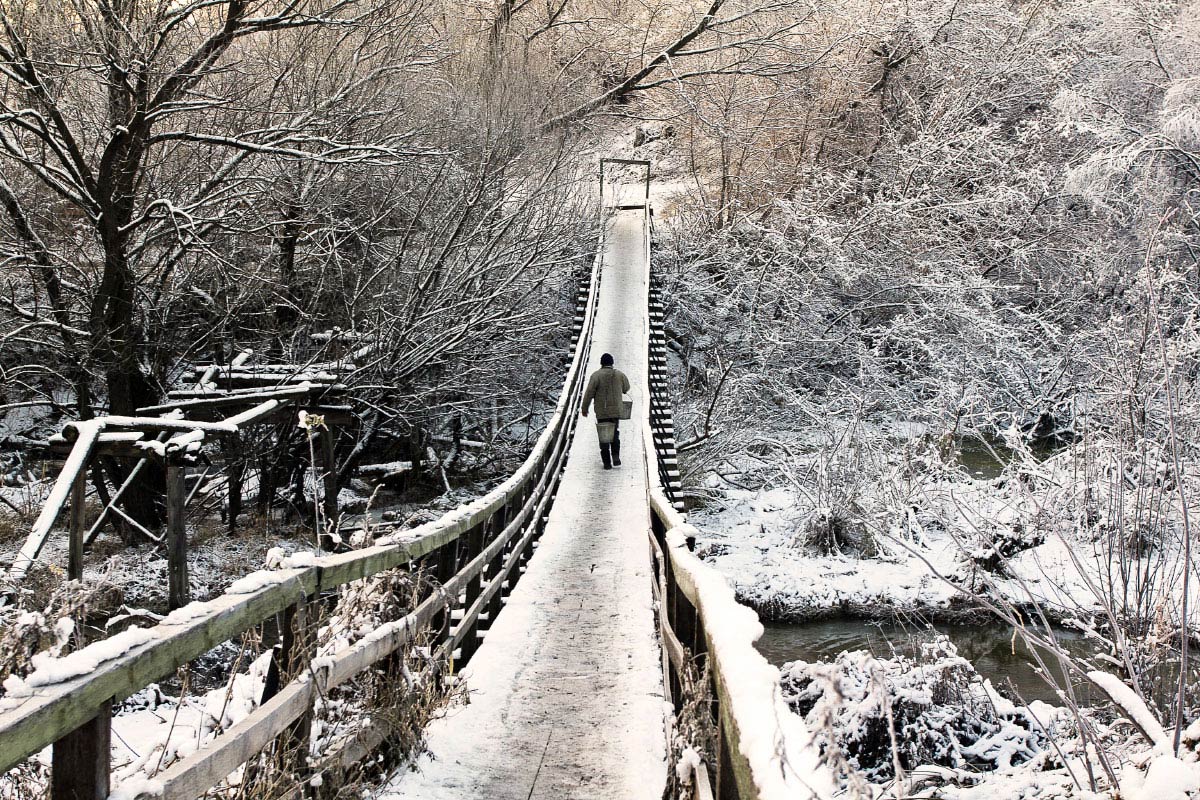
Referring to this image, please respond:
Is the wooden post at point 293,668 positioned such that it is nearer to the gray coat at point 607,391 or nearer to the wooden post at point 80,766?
the wooden post at point 80,766

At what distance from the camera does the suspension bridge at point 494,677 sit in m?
2.00

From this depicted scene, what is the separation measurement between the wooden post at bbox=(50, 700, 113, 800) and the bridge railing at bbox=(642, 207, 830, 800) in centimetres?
136

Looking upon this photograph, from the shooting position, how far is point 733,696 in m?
2.32

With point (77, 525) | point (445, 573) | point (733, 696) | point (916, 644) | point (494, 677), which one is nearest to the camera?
point (733, 696)

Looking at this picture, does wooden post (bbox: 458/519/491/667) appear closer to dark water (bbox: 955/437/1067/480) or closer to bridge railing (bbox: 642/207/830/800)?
bridge railing (bbox: 642/207/830/800)

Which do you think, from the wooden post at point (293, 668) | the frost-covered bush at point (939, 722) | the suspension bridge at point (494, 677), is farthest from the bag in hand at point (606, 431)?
the wooden post at point (293, 668)

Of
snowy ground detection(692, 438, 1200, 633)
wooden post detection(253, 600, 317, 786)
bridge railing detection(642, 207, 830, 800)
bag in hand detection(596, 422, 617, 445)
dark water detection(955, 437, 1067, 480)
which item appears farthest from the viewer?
dark water detection(955, 437, 1067, 480)

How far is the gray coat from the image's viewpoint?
13.1 metres

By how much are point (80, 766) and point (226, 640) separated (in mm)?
1179

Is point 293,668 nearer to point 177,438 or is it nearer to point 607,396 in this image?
point 177,438

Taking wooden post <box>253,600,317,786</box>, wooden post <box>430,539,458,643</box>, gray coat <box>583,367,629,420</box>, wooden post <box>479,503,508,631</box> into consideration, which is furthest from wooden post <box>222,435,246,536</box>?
wooden post <box>253,600,317,786</box>

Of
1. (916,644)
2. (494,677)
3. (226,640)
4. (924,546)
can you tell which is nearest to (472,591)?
(494,677)

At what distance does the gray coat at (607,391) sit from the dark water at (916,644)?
3688 millimetres

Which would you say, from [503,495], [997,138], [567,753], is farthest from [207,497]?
[997,138]
